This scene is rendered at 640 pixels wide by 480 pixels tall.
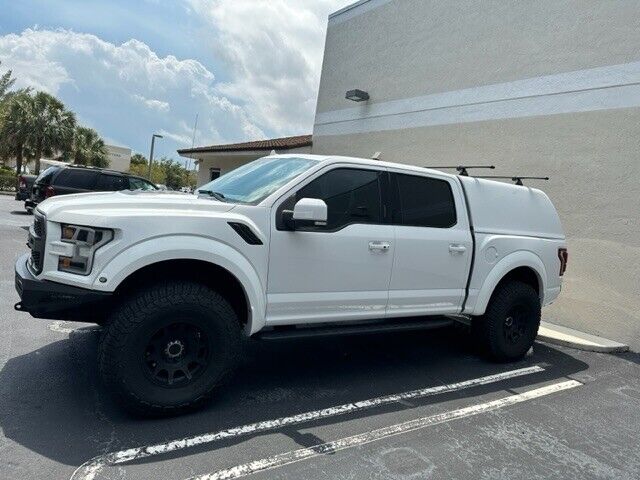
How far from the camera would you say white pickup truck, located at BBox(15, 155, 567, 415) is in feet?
10.7

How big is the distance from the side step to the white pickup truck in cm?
1

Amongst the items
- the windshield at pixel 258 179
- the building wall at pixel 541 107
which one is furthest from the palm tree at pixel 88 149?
the windshield at pixel 258 179

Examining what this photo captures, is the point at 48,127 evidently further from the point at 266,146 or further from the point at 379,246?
the point at 379,246

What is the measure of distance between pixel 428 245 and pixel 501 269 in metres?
1.12

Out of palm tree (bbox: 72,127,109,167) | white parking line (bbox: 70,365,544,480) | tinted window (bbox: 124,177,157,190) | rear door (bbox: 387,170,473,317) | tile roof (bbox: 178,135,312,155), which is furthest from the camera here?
palm tree (bbox: 72,127,109,167)

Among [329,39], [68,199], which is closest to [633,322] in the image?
[68,199]

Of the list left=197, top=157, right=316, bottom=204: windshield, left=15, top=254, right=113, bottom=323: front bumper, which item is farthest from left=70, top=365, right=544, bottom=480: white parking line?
left=197, top=157, right=316, bottom=204: windshield

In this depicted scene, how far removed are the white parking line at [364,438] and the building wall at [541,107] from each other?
328 cm

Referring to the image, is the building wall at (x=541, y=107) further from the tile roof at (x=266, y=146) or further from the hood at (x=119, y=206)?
the hood at (x=119, y=206)

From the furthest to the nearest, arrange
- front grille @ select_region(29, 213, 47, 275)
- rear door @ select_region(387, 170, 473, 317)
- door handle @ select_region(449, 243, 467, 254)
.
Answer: door handle @ select_region(449, 243, 467, 254) < rear door @ select_region(387, 170, 473, 317) < front grille @ select_region(29, 213, 47, 275)

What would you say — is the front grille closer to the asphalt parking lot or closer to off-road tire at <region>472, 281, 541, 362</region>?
the asphalt parking lot

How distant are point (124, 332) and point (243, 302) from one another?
92 centimetres

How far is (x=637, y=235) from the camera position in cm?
677

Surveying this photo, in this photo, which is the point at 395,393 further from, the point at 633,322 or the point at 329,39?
the point at 329,39
